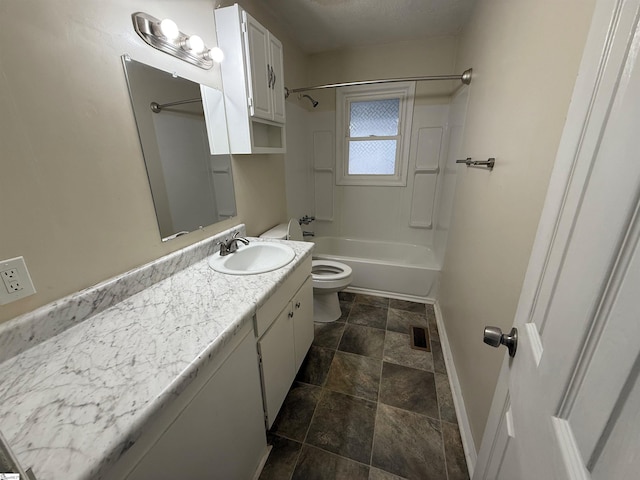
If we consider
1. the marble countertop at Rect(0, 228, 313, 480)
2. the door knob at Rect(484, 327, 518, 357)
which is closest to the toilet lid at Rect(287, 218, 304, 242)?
the marble countertop at Rect(0, 228, 313, 480)

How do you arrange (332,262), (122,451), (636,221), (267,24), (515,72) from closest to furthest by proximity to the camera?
(636,221) → (122,451) → (515,72) → (267,24) → (332,262)

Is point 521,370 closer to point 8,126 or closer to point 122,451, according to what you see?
point 122,451

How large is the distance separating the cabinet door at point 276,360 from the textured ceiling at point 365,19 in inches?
83.0

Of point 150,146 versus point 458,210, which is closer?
point 150,146

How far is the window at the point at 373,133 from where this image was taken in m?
2.63

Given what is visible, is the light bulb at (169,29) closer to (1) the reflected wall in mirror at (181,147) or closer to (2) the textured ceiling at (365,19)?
Result: (1) the reflected wall in mirror at (181,147)

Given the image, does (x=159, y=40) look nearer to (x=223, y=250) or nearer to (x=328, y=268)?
(x=223, y=250)

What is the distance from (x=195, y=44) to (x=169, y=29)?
0.15 meters

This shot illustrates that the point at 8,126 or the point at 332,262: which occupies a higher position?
the point at 8,126

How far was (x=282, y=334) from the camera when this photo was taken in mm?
1227

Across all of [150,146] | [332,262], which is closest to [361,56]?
[332,262]

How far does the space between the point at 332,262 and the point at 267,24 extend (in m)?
1.94

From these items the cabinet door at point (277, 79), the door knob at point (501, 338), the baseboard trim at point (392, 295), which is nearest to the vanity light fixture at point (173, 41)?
the cabinet door at point (277, 79)

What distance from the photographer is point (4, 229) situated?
0.69m
